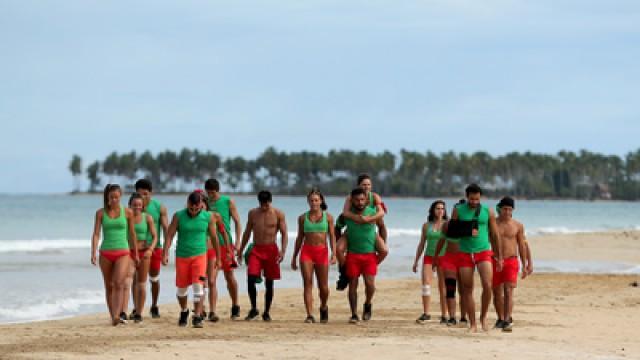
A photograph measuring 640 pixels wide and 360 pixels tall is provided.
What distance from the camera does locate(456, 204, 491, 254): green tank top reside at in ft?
39.7

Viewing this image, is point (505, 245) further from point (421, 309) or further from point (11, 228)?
point (11, 228)

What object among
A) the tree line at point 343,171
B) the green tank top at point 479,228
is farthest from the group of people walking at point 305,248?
the tree line at point 343,171

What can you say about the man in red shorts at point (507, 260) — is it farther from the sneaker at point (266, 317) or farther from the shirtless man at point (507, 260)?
the sneaker at point (266, 317)

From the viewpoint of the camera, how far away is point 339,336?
1195 cm

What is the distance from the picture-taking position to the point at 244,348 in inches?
428

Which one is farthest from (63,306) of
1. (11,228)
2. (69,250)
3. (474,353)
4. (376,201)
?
(11,228)

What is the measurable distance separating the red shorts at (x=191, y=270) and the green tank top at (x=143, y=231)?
2.51 ft

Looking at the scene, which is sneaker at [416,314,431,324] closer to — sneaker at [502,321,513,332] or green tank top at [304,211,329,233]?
sneaker at [502,321,513,332]

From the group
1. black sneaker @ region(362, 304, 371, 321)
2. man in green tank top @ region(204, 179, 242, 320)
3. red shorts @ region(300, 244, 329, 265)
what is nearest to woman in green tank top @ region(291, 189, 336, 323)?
red shorts @ region(300, 244, 329, 265)

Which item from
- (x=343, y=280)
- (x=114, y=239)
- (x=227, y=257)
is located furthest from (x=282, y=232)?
(x=114, y=239)

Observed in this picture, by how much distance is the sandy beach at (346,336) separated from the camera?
10.6 m

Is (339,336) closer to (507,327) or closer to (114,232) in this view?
(507,327)

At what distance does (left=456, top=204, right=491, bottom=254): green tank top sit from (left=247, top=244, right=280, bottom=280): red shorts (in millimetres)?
2570

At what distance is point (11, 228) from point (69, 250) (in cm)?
2150
